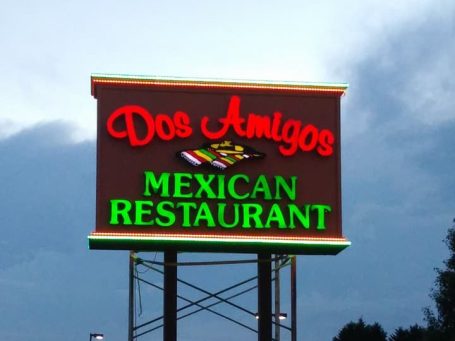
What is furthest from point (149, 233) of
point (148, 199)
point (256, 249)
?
point (256, 249)

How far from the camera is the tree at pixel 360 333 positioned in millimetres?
75625

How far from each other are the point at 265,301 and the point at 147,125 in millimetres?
6484

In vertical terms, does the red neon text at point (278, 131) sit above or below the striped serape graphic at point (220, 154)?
above

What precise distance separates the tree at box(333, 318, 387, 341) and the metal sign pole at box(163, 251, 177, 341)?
145 feet

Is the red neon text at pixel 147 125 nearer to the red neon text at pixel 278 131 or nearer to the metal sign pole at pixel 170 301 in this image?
the red neon text at pixel 278 131

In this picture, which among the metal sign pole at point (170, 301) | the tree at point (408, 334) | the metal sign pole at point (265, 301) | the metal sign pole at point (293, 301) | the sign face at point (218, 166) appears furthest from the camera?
the tree at point (408, 334)

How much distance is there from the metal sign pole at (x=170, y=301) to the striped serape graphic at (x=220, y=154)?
321 cm

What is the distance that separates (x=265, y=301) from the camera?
33375 mm

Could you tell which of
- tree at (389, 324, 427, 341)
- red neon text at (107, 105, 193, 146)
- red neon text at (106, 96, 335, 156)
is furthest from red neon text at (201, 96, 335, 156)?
tree at (389, 324, 427, 341)

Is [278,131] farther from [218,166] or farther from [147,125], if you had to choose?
[147,125]

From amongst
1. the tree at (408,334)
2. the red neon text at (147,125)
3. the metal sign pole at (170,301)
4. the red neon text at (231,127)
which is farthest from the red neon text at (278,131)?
the tree at (408,334)

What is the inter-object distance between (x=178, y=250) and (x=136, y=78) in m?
5.45

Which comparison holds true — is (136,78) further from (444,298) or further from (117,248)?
(444,298)

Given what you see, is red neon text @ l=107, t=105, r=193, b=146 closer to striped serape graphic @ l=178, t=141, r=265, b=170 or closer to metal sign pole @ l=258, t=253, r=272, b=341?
striped serape graphic @ l=178, t=141, r=265, b=170
